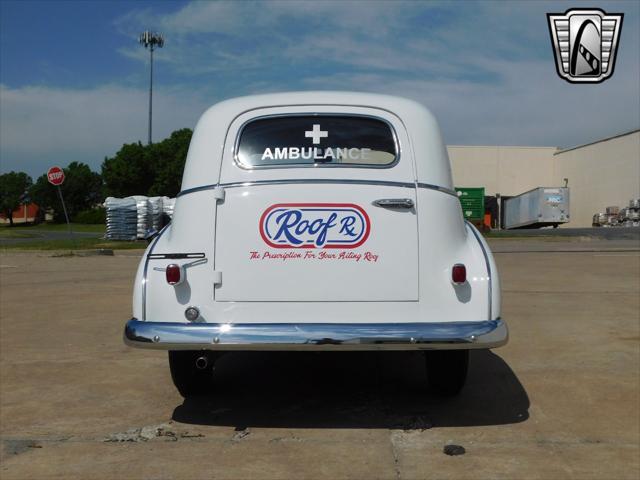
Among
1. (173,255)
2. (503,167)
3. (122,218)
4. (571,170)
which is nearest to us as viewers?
A: (173,255)

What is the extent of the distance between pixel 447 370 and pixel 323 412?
2.87 feet

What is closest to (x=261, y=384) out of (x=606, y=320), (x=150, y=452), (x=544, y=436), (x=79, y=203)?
(x=150, y=452)

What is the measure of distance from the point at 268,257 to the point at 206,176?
0.69 meters

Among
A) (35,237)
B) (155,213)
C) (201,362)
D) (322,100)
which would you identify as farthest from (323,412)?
(35,237)

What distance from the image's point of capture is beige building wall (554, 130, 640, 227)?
4100 centimetres

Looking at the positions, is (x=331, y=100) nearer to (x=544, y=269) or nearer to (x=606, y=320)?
(x=606, y=320)

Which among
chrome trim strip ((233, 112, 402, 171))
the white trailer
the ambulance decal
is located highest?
the white trailer

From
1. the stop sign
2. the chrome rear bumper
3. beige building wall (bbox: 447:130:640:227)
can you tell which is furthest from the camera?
beige building wall (bbox: 447:130:640:227)

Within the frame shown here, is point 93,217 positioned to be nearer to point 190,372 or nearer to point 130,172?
point 130,172

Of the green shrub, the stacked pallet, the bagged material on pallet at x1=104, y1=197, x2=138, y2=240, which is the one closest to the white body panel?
the stacked pallet

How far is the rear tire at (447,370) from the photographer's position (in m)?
4.34

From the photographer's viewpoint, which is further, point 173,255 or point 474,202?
point 474,202

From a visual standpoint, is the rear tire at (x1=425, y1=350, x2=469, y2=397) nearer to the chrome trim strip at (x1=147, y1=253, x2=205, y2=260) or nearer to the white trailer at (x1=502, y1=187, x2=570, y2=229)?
the chrome trim strip at (x1=147, y1=253, x2=205, y2=260)

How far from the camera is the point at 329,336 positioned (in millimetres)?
3561
